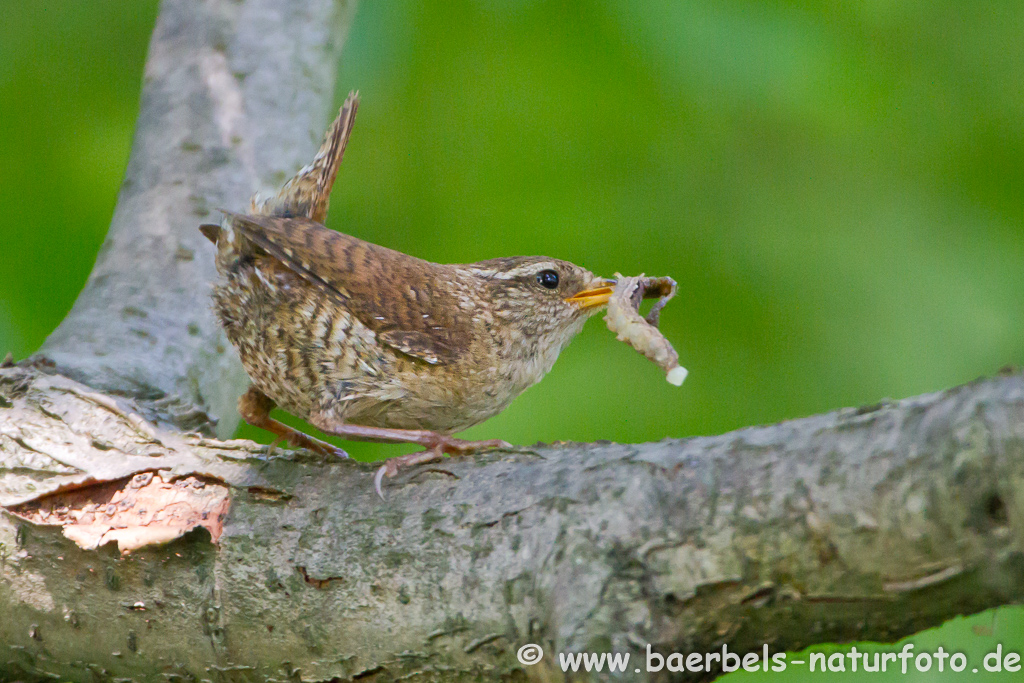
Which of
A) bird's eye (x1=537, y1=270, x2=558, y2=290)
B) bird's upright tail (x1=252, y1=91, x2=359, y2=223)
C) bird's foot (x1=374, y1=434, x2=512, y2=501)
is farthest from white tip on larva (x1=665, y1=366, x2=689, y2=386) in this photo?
bird's upright tail (x1=252, y1=91, x2=359, y2=223)

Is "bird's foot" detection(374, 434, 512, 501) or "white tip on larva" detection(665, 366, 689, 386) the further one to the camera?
"bird's foot" detection(374, 434, 512, 501)

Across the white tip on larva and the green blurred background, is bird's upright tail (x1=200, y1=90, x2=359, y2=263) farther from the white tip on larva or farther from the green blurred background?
the white tip on larva

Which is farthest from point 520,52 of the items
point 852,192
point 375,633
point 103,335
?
point 375,633

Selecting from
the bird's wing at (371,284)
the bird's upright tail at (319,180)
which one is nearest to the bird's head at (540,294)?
the bird's wing at (371,284)

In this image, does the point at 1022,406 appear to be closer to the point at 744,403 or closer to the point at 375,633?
the point at 375,633

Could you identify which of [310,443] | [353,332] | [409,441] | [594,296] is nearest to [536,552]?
[409,441]

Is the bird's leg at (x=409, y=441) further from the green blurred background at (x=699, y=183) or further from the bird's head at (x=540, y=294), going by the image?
the green blurred background at (x=699, y=183)
